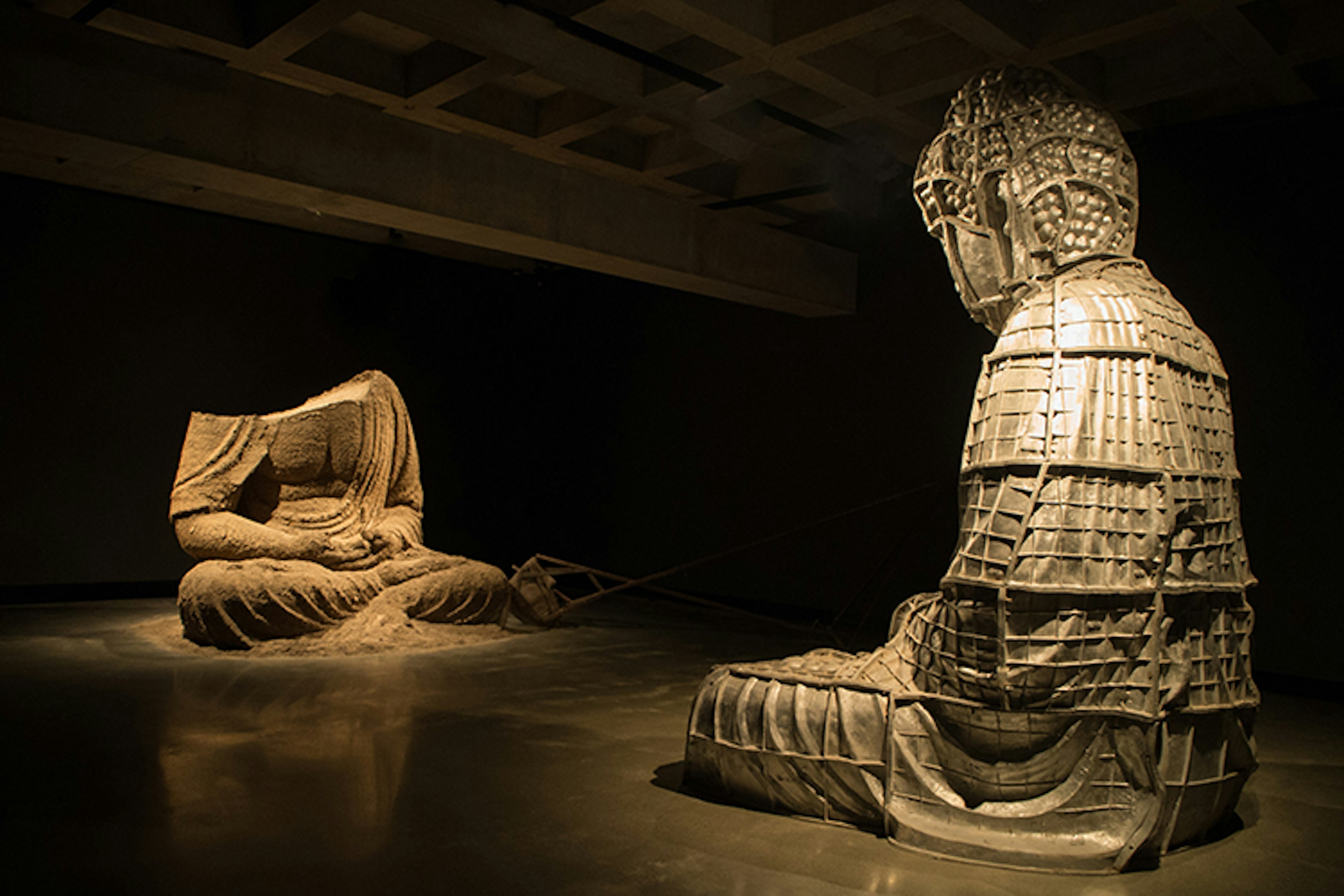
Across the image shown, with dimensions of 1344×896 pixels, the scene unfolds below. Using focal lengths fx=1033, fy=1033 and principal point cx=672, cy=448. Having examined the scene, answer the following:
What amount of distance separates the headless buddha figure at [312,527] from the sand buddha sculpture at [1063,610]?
3.51 m

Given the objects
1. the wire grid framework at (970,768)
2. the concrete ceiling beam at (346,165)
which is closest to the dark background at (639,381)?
the concrete ceiling beam at (346,165)

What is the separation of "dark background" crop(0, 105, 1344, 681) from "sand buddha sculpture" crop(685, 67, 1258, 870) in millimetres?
2752

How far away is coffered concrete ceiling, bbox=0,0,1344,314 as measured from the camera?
4223 millimetres

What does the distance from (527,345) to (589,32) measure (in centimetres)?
553

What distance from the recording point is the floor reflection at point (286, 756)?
2.76 metres

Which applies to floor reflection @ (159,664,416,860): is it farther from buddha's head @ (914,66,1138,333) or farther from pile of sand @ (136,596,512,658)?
buddha's head @ (914,66,1138,333)

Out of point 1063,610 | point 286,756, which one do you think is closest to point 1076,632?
point 1063,610

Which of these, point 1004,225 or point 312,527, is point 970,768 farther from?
point 312,527

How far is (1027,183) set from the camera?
293cm

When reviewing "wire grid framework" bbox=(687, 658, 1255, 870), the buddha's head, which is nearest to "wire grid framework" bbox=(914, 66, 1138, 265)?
the buddha's head

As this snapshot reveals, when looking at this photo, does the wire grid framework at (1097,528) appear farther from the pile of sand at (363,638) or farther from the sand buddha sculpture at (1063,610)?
the pile of sand at (363,638)

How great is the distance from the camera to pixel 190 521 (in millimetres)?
5941

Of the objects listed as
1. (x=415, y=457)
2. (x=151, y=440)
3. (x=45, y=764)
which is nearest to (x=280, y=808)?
(x=45, y=764)

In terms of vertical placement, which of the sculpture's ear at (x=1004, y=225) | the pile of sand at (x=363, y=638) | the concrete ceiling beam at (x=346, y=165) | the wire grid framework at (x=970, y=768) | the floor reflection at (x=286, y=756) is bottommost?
the floor reflection at (x=286, y=756)
